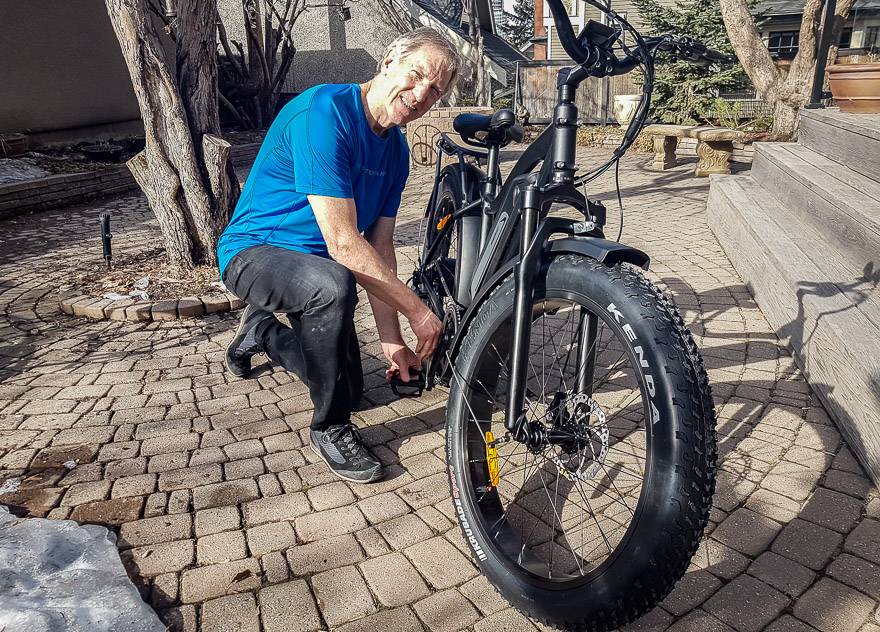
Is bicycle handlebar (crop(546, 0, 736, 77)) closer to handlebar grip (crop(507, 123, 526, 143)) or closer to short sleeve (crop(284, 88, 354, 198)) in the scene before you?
handlebar grip (crop(507, 123, 526, 143))

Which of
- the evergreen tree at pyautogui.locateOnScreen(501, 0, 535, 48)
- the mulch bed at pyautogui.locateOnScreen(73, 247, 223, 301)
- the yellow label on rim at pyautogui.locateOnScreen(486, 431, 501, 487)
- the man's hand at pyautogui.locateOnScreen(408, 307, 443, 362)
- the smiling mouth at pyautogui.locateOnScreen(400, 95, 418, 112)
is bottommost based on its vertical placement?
the mulch bed at pyautogui.locateOnScreen(73, 247, 223, 301)

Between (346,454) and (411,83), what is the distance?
1.56 meters

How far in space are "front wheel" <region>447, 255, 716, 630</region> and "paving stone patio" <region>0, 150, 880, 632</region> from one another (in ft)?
0.80

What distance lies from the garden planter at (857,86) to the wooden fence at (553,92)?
29.8 ft

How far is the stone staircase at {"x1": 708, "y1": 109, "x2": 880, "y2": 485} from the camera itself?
310cm

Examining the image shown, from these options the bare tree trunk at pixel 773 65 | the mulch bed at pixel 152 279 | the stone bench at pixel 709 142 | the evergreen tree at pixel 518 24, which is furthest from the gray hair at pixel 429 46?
the evergreen tree at pixel 518 24

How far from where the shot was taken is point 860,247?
4.15 meters

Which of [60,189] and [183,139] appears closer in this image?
[183,139]

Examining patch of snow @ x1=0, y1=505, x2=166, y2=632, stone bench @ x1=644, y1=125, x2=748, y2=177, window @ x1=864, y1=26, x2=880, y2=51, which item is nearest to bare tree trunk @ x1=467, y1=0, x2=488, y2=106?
stone bench @ x1=644, y1=125, x2=748, y2=177

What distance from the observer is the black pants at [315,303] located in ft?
9.53

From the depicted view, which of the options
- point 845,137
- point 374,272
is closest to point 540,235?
point 374,272

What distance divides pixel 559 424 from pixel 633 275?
1.97ft

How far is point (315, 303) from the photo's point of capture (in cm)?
292

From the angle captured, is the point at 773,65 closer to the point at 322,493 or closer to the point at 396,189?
the point at 396,189
